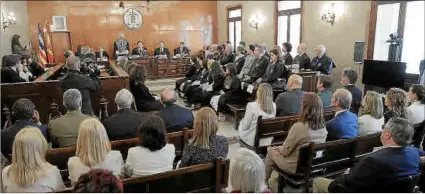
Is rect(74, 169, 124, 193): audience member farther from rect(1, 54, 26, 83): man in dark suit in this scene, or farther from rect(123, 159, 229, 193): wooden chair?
rect(1, 54, 26, 83): man in dark suit

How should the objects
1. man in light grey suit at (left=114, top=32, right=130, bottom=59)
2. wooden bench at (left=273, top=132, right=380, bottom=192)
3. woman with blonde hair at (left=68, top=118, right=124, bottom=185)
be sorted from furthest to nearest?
man in light grey suit at (left=114, top=32, right=130, bottom=59)
wooden bench at (left=273, top=132, right=380, bottom=192)
woman with blonde hair at (left=68, top=118, right=124, bottom=185)

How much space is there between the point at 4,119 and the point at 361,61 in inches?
239

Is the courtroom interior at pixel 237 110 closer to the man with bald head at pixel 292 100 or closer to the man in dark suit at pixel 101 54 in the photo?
the man with bald head at pixel 292 100

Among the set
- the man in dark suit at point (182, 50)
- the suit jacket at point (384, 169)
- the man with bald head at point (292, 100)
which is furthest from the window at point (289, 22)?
the suit jacket at point (384, 169)

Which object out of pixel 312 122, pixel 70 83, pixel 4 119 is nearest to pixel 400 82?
pixel 312 122

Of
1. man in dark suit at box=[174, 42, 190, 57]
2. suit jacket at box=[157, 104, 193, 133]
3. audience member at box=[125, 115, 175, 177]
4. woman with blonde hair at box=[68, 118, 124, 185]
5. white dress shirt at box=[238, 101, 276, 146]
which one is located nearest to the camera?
woman with blonde hair at box=[68, 118, 124, 185]

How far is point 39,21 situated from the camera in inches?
427

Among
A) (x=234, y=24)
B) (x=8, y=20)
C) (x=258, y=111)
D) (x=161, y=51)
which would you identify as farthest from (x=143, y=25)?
(x=258, y=111)

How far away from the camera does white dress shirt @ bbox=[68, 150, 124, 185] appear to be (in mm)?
1927

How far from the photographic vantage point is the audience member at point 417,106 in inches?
120

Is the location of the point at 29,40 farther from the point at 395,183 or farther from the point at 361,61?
the point at 395,183

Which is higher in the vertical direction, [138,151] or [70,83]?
[70,83]

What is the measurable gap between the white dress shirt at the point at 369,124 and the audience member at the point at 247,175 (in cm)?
175

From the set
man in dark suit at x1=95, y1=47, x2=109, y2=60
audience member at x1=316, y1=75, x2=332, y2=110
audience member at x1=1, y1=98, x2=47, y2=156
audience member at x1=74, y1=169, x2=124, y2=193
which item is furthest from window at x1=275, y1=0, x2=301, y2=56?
audience member at x1=74, y1=169, x2=124, y2=193
